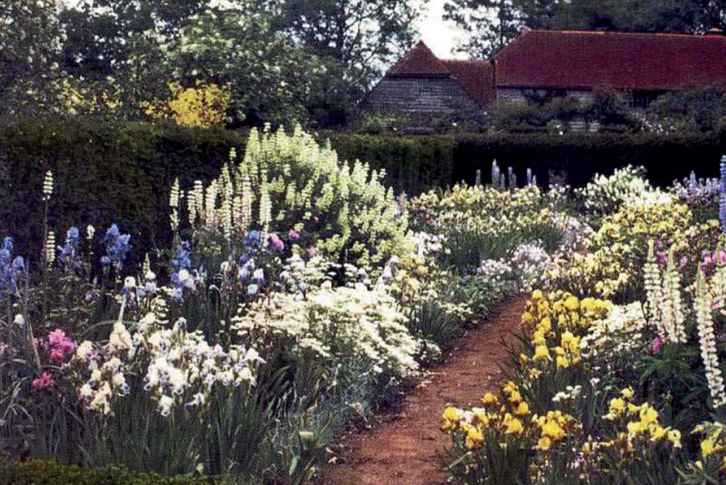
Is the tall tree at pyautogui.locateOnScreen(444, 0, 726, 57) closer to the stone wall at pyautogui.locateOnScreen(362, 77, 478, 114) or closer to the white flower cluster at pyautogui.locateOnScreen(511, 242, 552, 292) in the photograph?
the stone wall at pyautogui.locateOnScreen(362, 77, 478, 114)

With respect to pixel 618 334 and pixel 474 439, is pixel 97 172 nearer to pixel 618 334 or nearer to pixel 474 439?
pixel 618 334

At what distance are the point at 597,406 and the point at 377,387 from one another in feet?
6.57

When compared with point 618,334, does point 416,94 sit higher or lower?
higher

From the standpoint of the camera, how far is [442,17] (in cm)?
5359

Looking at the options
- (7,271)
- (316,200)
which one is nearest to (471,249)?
(316,200)

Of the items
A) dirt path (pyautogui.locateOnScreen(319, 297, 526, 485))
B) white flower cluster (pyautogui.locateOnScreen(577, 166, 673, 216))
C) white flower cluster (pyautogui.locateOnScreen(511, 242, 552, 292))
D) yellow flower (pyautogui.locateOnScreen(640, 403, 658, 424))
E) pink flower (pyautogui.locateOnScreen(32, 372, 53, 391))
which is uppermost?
pink flower (pyautogui.locateOnScreen(32, 372, 53, 391))

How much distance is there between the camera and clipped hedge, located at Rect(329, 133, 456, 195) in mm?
16016

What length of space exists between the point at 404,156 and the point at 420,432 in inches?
458

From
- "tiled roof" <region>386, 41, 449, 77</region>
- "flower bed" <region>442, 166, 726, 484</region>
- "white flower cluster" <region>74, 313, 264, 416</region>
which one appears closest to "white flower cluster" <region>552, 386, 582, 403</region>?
"flower bed" <region>442, 166, 726, 484</region>

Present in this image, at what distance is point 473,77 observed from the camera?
47.1 m

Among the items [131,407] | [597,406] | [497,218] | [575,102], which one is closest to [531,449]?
[597,406]

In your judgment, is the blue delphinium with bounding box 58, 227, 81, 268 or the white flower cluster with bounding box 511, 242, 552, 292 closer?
the blue delphinium with bounding box 58, 227, 81, 268

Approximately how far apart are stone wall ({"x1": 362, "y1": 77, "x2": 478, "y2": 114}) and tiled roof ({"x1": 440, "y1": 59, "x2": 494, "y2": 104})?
2.59 metres

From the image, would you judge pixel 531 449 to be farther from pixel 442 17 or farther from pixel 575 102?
pixel 442 17
